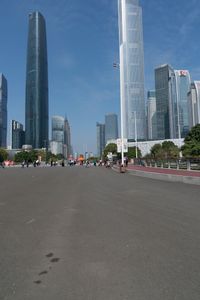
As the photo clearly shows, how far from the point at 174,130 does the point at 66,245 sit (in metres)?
155

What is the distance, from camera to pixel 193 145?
6612 cm

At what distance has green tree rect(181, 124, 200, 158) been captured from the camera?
6281cm

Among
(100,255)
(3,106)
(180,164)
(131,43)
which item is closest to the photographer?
(100,255)

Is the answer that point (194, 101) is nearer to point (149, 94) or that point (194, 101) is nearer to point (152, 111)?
point (152, 111)

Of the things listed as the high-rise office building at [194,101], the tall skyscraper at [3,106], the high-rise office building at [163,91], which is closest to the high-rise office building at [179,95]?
the high-rise office building at [194,101]

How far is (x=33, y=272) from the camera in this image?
13.6 ft

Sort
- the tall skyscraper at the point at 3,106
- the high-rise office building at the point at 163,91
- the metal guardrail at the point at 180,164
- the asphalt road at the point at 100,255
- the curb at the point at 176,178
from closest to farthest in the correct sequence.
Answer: the asphalt road at the point at 100,255 → the curb at the point at 176,178 → the metal guardrail at the point at 180,164 → the high-rise office building at the point at 163,91 → the tall skyscraper at the point at 3,106

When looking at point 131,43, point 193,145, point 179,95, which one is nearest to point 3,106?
point 179,95

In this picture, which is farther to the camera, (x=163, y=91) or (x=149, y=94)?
(x=149, y=94)

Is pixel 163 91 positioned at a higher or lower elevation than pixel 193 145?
higher

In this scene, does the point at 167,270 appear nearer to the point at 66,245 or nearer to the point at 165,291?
the point at 165,291

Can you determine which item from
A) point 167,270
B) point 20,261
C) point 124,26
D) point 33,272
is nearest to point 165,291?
point 167,270

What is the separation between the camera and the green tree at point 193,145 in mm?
62812

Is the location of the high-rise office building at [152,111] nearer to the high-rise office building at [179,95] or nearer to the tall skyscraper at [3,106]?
the high-rise office building at [179,95]
